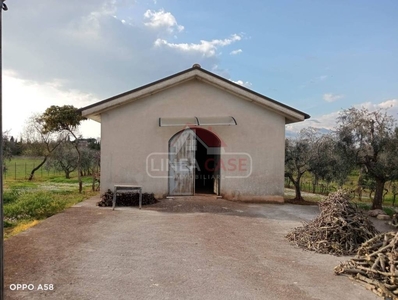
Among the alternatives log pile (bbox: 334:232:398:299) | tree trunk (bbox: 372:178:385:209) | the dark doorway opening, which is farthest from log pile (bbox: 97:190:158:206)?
tree trunk (bbox: 372:178:385:209)

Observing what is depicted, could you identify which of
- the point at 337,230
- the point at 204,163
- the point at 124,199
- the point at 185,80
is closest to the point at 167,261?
the point at 337,230

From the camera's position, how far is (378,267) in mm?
5090

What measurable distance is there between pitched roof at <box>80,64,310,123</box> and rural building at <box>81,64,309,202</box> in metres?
0.04

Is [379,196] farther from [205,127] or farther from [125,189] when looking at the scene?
[125,189]

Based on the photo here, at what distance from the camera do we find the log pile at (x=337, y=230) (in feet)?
21.9

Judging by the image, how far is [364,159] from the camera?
1253 cm

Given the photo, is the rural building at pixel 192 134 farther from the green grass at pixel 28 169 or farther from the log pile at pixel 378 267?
the green grass at pixel 28 169

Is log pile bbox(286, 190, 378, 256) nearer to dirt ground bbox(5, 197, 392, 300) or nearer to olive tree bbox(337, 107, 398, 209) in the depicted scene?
dirt ground bbox(5, 197, 392, 300)

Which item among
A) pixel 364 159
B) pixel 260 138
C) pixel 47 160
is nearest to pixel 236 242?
pixel 260 138

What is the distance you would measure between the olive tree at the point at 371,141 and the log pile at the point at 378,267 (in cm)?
743

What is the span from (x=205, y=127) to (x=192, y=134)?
83 centimetres

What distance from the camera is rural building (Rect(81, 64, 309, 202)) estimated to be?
42.7 feet

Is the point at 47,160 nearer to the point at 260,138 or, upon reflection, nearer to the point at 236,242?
the point at 260,138

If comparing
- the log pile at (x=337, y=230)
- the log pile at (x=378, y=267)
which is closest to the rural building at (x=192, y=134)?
the log pile at (x=337, y=230)
